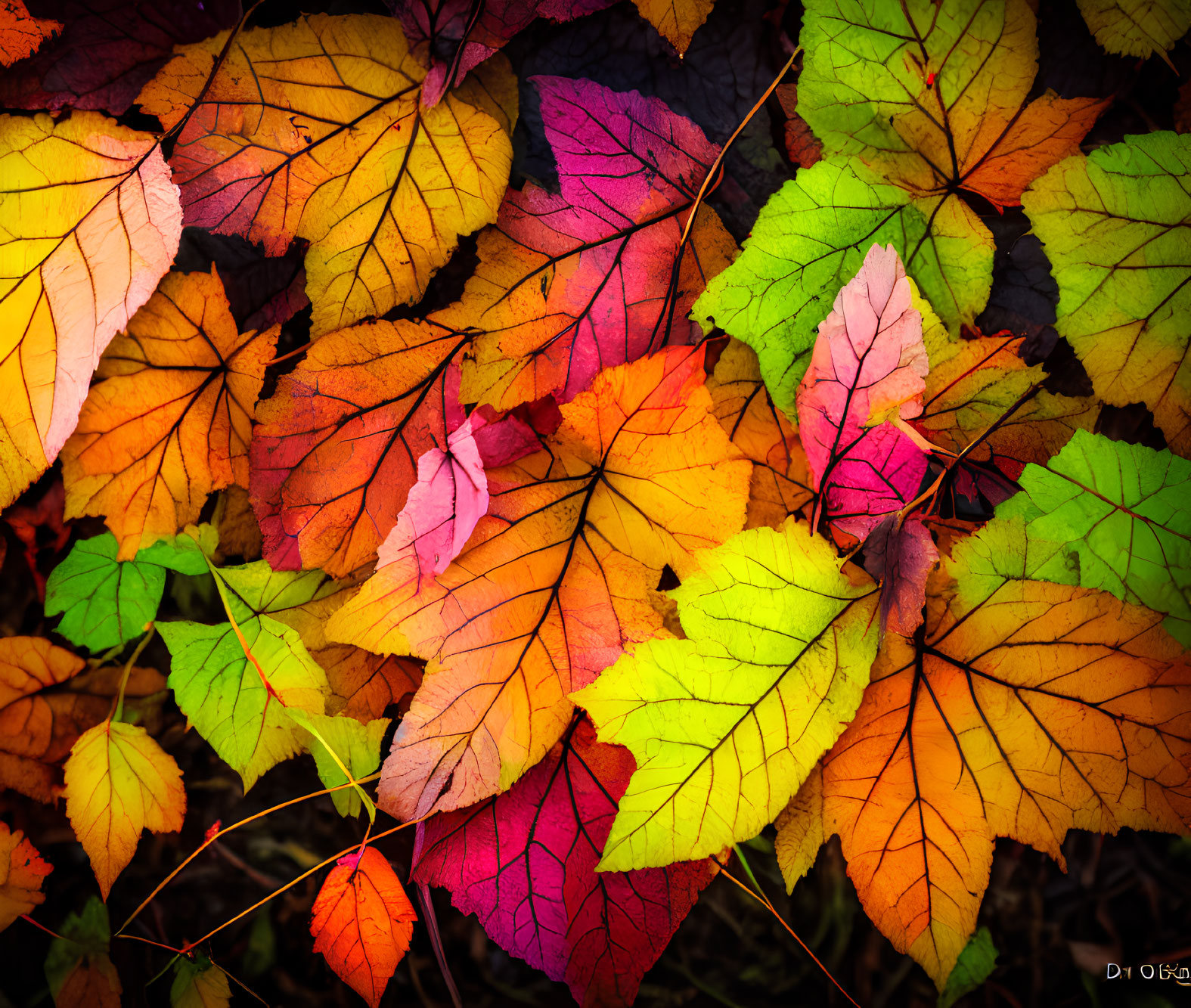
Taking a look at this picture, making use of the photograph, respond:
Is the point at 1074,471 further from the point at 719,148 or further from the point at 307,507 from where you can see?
the point at 307,507

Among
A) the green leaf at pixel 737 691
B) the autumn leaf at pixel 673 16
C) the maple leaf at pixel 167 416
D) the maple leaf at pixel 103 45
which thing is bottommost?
the green leaf at pixel 737 691

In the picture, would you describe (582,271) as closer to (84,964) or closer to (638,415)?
(638,415)

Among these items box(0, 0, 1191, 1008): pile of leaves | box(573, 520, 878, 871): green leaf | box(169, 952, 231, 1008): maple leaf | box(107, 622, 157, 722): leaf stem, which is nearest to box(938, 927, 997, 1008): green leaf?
box(0, 0, 1191, 1008): pile of leaves

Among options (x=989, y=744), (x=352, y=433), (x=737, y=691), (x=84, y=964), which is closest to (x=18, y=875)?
(x=84, y=964)

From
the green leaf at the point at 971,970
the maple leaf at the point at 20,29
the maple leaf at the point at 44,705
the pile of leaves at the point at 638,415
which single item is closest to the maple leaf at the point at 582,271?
the pile of leaves at the point at 638,415

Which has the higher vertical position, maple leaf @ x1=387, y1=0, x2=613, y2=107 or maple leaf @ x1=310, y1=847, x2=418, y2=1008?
maple leaf @ x1=387, y1=0, x2=613, y2=107

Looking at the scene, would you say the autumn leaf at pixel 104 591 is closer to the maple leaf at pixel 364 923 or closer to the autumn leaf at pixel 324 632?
the autumn leaf at pixel 324 632

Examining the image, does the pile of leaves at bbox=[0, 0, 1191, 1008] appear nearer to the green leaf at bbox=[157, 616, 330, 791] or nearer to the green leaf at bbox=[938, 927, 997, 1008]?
the green leaf at bbox=[157, 616, 330, 791]
